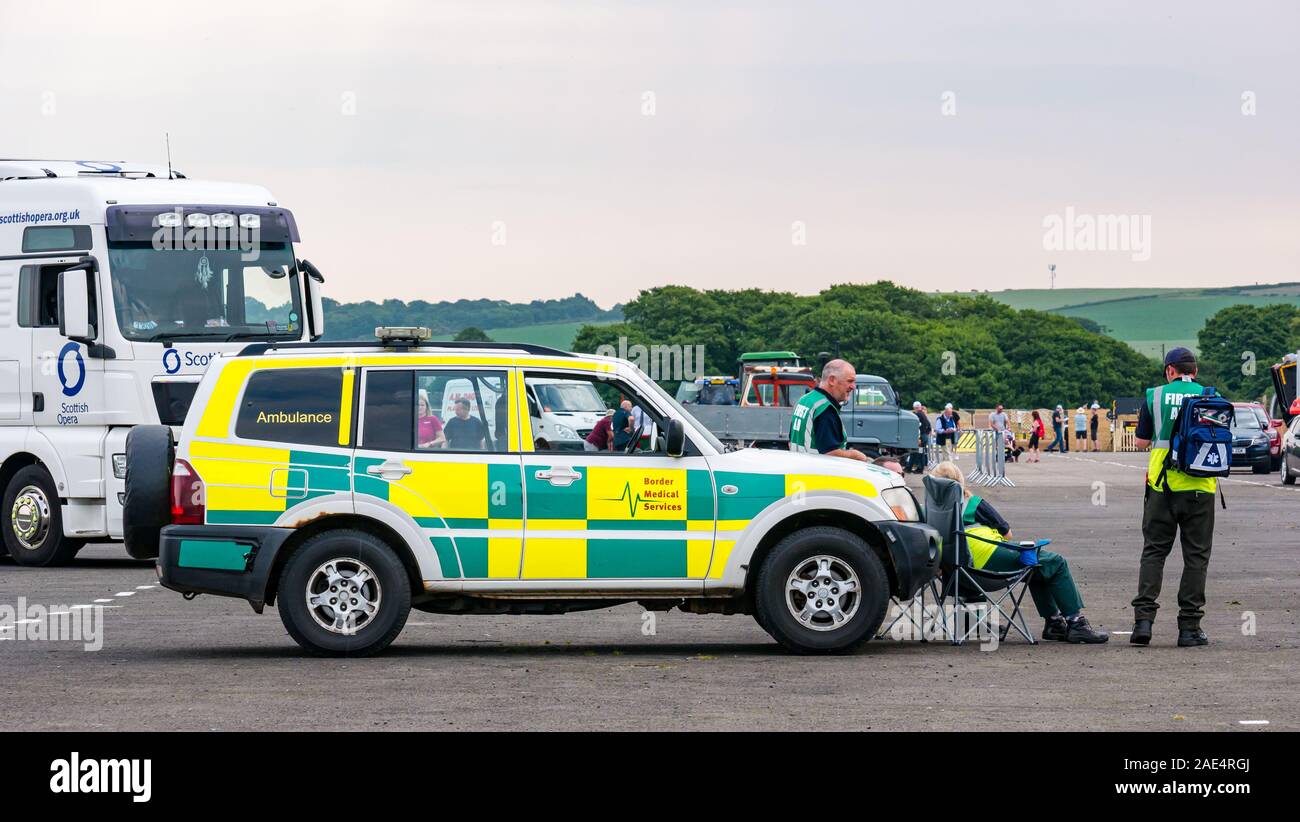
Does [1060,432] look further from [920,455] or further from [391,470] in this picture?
[391,470]

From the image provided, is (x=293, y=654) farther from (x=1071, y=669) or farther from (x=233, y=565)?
(x=1071, y=669)

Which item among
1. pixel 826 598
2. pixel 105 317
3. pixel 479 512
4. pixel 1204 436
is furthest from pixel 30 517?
pixel 1204 436

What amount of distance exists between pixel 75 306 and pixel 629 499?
9341 mm

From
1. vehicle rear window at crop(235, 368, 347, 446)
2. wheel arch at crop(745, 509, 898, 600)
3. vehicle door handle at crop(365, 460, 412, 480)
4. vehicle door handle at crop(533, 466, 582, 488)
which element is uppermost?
vehicle rear window at crop(235, 368, 347, 446)

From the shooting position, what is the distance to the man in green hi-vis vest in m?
13.1

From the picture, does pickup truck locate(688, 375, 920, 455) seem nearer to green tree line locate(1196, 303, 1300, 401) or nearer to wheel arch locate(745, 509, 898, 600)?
wheel arch locate(745, 509, 898, 600)

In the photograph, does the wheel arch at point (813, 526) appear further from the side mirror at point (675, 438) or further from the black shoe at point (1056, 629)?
the black shoe at point (1056, 629)

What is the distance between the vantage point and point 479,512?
12.1m

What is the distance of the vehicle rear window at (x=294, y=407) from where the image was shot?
12.2m

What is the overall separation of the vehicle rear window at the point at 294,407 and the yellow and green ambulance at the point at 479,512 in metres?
0.01

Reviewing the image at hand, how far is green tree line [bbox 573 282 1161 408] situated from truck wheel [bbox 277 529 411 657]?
5031 inches

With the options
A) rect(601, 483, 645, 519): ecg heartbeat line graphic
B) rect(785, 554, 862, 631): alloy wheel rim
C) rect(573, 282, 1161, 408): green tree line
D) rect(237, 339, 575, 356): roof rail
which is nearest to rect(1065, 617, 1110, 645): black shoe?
rect(785, 554, 862, 631): alloy wheel rim

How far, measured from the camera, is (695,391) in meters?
52.6
